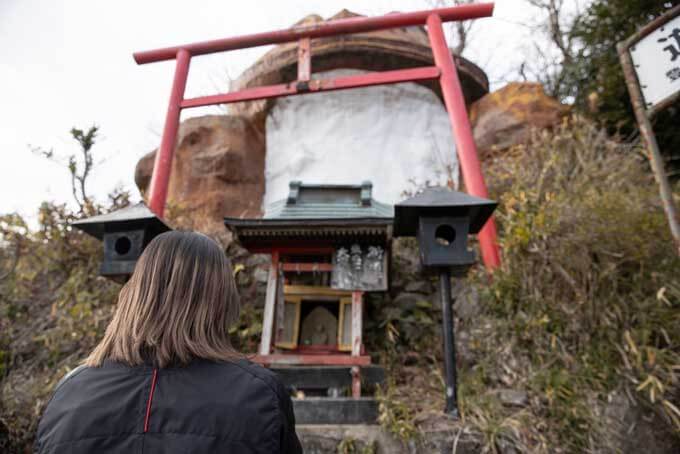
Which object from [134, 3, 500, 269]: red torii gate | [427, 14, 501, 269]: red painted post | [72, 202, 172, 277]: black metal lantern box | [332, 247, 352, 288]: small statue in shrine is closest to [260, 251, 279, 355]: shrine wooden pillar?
[332, 247, 352, 288]: small statue in shrine

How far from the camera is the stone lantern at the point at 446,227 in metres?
3.55

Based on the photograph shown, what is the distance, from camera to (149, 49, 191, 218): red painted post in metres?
5.46

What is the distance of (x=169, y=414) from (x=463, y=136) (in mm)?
4896

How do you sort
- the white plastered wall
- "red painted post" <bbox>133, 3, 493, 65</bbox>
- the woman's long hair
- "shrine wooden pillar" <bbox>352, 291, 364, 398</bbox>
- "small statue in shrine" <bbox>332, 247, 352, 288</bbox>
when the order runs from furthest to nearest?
the white plastered wall
"red painted post" <bbox>133, 3, 493, 65</bbox>
"small statue in shrine" <bbox>332, 247, 352, 288</bbox>
"shrine wooden pillar" <bbox>352, 291, 364, 398</bbox>
the woman's long hair

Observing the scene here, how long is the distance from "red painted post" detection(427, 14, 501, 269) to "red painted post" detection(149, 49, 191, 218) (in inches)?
133

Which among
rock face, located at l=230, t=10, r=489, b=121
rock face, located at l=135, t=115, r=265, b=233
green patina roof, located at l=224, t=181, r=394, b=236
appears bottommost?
green patina roof, located at l=224, t=181, r=394, b=236

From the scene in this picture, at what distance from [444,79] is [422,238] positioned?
2.98m

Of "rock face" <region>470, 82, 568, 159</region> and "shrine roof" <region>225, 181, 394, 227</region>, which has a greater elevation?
"rock face" <region>470, 82, 568, 159</region>

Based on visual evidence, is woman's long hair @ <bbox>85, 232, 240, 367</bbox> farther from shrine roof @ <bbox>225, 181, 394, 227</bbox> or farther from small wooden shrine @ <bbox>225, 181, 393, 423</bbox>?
shrine roof @ <bbox>225, 181, 394, 227</bbox>

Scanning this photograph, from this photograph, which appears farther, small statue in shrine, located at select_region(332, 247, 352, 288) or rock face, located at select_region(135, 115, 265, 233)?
rock face, located at select_region(135, 115, 265, 233)

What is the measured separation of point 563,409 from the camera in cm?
335

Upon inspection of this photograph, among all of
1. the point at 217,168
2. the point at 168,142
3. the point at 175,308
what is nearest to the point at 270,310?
the point at 168,142

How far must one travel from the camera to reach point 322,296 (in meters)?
4.61

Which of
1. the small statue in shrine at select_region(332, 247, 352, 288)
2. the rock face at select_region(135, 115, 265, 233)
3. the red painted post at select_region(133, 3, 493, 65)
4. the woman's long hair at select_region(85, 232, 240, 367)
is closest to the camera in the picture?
the woman's long hair at select_region(85, 232, 240, 367)
